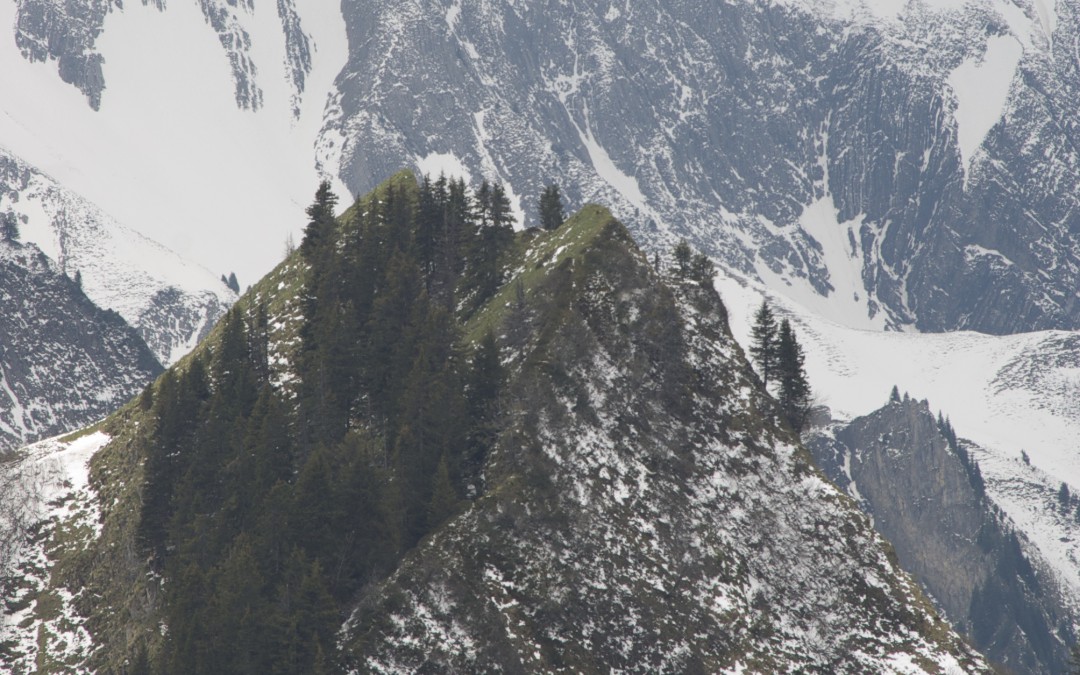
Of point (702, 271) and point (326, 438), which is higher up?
point (702, 271)

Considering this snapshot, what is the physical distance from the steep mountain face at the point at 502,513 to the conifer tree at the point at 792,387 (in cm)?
661

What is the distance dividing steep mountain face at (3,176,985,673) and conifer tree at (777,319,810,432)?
661 cm

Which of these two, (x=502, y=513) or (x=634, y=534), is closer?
(x=502, y=513)

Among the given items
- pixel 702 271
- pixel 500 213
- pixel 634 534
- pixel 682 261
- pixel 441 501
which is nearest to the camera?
pixel 441 501

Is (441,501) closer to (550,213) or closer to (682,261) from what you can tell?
(682,261)

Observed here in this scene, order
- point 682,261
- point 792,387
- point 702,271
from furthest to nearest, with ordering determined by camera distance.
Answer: point 682,261, point 702,271, point 792,387

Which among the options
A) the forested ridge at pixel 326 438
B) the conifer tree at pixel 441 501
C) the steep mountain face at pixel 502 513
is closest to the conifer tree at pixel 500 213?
the forested ridge at pixel 326 438

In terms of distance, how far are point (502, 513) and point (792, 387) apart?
1391 inches

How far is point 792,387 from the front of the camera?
409 ft

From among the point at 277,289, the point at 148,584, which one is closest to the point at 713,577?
the point at 148,584

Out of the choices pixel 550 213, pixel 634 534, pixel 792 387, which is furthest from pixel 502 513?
pixel 550 213

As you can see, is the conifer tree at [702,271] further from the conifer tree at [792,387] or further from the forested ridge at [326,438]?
the forested ridge at [326,438]

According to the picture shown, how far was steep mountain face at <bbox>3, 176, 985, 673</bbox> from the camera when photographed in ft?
317

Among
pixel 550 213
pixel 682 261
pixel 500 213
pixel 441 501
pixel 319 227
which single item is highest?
pixel 319 227
